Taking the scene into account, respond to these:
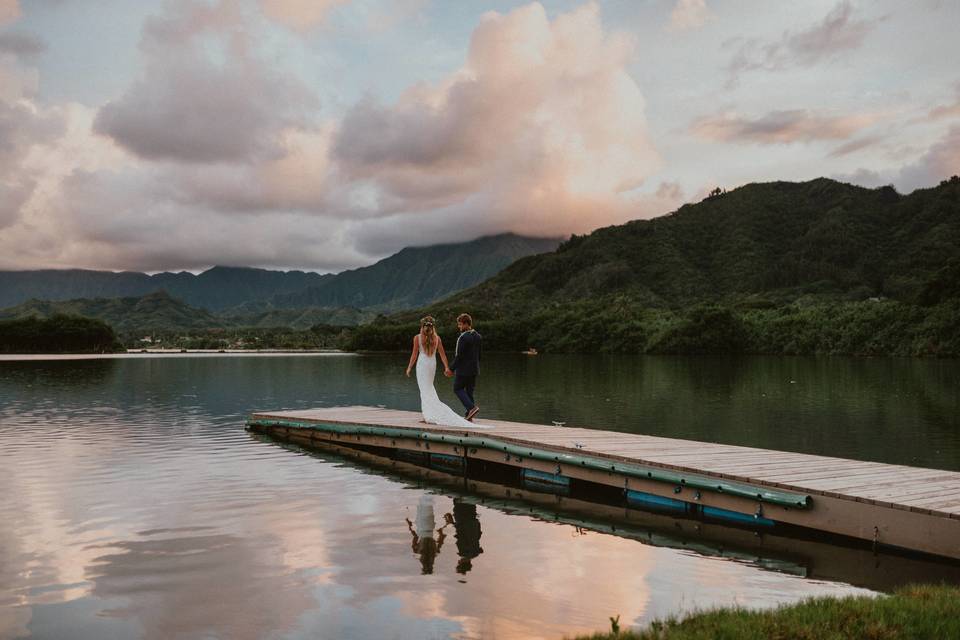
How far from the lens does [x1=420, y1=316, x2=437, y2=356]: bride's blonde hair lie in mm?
20627

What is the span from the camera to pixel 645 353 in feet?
454

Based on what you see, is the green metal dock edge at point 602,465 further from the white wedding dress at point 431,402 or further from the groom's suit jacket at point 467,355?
the groom's suit jacket at point 467,355

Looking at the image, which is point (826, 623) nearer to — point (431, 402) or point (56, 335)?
point (431, 402)

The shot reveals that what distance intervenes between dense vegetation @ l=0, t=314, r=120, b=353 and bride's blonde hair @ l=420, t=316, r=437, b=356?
145m

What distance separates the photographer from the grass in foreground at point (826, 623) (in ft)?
24.0

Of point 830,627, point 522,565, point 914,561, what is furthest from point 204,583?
point 914,561

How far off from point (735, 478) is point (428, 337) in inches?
363

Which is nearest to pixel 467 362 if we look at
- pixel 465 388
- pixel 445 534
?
pixel 465 388

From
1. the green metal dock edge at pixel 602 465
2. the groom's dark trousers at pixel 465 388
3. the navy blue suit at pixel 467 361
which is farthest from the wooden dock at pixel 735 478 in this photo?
the navy blue suit at pixel 467 361

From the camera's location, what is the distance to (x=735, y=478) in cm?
1444

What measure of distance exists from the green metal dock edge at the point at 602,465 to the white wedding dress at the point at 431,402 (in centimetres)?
80

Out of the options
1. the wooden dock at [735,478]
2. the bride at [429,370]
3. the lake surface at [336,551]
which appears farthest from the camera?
the bride at [429,370]

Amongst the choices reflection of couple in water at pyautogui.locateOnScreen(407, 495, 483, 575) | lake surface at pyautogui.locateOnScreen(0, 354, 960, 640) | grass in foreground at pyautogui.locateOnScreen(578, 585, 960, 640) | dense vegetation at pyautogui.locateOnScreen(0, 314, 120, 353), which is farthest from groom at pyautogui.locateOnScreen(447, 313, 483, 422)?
dense vegetation at pyautogui.locateOnScreen(0, 314, 120, 353)

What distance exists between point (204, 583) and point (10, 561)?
3.72 meters
